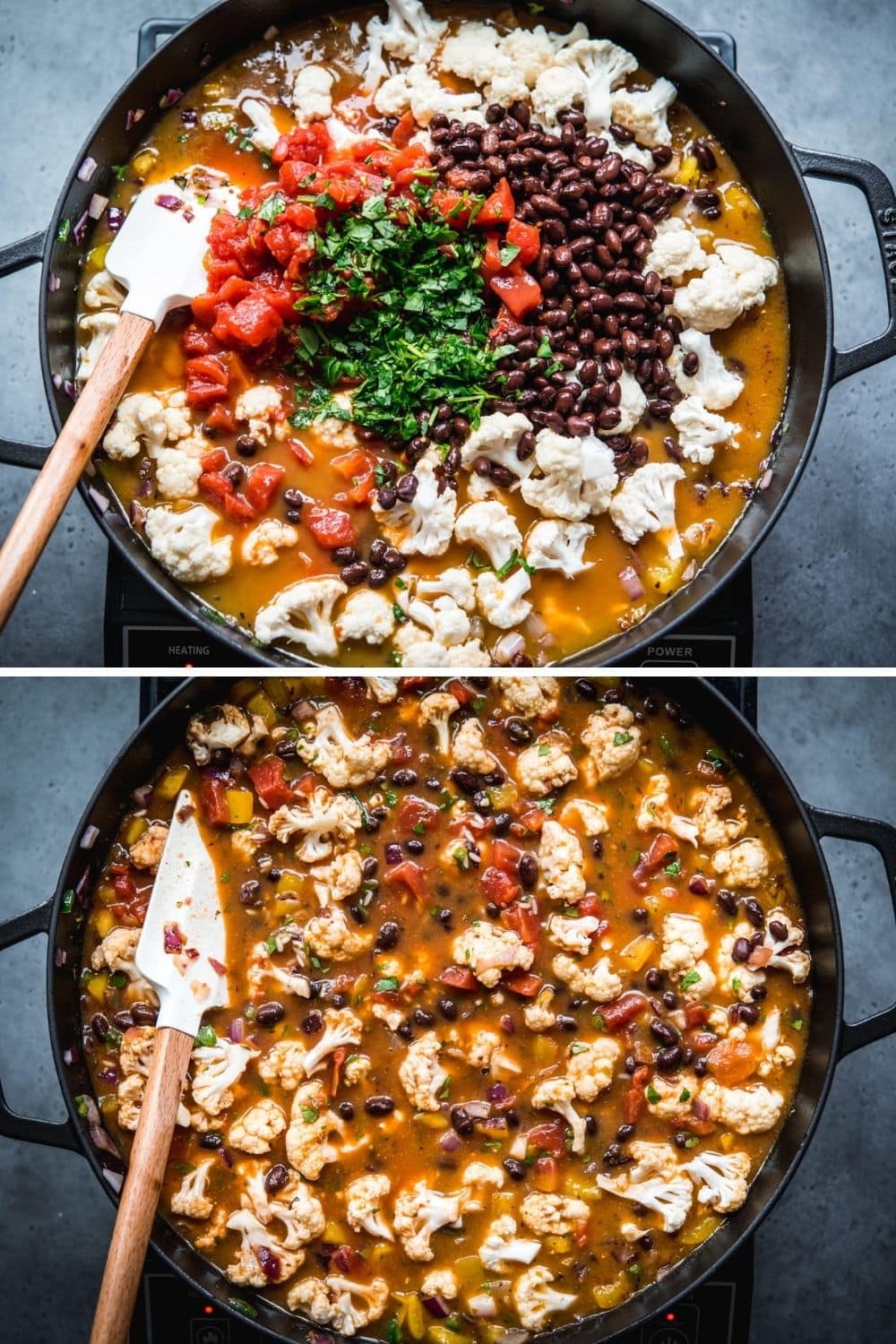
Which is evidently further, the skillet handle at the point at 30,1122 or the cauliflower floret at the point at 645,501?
the cauliflower floret at the point at 645,501

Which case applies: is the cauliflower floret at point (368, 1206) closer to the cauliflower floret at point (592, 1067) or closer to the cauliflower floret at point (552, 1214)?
the cauliflower floret at point (552, 1214)

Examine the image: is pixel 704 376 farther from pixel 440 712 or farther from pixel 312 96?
pixel 312 96

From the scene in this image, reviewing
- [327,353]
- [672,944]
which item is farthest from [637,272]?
[672,944]

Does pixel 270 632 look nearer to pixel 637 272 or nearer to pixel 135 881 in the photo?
pixel 135 881

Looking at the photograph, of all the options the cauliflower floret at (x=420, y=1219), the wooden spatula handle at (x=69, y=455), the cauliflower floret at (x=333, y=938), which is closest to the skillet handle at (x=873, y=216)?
the wooden spatula handle at (x=69, y=455)

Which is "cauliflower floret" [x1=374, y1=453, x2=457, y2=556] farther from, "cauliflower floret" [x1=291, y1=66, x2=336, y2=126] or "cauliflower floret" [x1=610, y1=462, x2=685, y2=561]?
"cauliflower floret" [x1=291, y1=66, x2=336, y2=126]

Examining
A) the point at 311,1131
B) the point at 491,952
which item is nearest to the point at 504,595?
the point at 491,952
